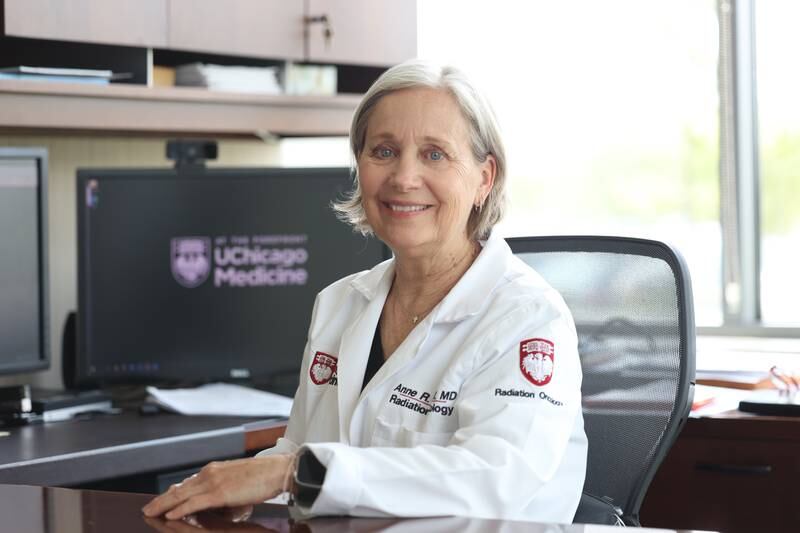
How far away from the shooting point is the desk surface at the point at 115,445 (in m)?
1.93

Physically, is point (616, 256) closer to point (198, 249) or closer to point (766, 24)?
point (198, 249)

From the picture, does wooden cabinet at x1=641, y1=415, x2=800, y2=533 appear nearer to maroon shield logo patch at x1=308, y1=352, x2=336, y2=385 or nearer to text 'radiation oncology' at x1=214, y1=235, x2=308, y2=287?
maroon shield logo patch at x1=308, y1=352, x2=336, y2=385

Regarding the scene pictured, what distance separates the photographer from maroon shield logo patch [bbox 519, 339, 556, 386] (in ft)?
4.83

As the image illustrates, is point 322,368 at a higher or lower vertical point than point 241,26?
lower

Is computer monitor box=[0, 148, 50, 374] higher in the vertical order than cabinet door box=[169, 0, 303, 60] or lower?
lower

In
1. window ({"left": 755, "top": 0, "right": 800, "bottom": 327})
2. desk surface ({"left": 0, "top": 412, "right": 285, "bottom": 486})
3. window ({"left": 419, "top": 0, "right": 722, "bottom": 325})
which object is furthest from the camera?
window ({"left": 419, "top": 0, "right": 722, "bottom": 325})

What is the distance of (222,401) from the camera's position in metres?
2.45

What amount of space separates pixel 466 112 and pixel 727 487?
0.91m

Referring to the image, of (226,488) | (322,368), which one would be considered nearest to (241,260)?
(322,368)

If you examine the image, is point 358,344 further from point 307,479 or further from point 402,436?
point 307,479

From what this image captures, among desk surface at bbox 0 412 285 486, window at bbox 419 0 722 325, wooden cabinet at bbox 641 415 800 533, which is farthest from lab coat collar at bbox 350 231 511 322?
window at bbox 419 0 722 325

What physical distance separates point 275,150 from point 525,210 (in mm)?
796

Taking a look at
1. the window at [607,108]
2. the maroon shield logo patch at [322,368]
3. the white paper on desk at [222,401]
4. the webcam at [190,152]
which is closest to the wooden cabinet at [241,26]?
the webcam at [190,152]

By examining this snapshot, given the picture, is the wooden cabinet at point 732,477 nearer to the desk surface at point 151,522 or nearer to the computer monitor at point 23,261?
the desk surface at point 151,522
